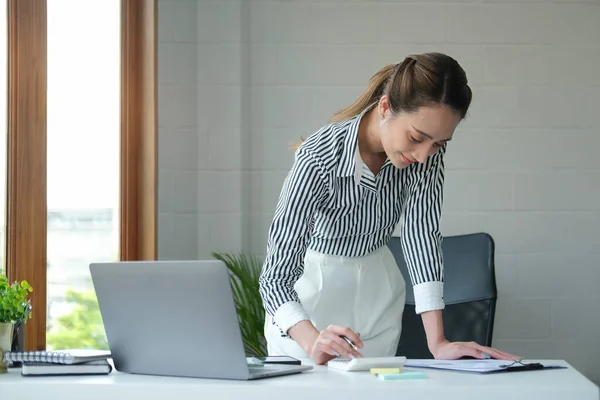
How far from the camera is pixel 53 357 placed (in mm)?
1710

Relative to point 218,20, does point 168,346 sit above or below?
below

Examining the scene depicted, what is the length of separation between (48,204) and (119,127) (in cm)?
63

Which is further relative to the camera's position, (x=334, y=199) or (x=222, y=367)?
(x=334, y=199)

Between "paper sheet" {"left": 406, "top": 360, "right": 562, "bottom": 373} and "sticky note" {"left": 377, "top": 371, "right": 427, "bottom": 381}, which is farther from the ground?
"sticky note" {"left": 377, "top": 371, "right": 427, "bottom": 381}

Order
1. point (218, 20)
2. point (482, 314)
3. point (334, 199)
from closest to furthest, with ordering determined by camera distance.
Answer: point (334, 199) → point (482, 314) → point (218, 20)

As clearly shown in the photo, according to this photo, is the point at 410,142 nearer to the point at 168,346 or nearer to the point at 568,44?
the point at 168,346

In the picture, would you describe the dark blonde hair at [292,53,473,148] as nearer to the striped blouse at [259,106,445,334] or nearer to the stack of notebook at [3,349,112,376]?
the striped blouse at [259,106,445,334]

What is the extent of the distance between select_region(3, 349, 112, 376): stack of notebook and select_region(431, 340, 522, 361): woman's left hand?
745 mm

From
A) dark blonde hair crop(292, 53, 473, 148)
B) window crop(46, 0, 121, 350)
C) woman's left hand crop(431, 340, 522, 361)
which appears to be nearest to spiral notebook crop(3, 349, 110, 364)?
woman's left hand crop(431, 340, 522, 361)

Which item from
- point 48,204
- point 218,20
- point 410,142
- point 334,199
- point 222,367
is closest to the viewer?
point 222,367

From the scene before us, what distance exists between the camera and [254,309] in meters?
3.32

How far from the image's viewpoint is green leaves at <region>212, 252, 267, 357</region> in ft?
10.8

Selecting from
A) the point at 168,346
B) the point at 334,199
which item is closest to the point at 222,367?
the point at 168,346

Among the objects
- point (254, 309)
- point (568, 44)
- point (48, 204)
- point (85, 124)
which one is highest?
point (568, 44)
